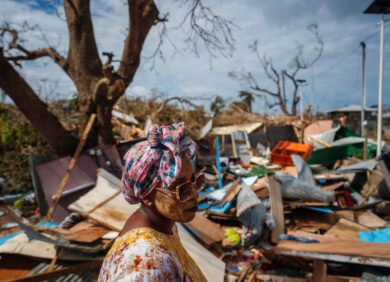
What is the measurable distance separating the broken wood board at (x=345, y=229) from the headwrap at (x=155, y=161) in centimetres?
482

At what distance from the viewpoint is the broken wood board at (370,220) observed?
510cm

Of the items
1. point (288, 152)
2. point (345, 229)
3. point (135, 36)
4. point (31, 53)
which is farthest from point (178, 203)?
point (288, 152)

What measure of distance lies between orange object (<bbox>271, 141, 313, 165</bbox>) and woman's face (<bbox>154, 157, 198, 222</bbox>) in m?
9.28

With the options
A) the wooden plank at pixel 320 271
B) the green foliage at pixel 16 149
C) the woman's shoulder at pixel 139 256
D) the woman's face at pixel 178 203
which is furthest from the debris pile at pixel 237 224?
the woman's shoulder at pixel 139 256

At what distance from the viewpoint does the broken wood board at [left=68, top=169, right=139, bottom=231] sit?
3807 mm

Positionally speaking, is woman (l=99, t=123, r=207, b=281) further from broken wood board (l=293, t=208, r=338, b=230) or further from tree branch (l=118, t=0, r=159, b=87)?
tree branch (l=118, t=0, r=159, b=87)

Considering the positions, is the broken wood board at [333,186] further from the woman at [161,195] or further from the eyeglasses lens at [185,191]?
the eyeglasses lens at [185,191]

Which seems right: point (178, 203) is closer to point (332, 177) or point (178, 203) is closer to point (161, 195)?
point (161, 195)

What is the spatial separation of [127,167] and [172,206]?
1.07 ft

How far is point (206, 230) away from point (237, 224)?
1.31m

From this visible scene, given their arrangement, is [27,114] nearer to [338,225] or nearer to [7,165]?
[7,165]

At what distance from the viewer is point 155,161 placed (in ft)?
3.95

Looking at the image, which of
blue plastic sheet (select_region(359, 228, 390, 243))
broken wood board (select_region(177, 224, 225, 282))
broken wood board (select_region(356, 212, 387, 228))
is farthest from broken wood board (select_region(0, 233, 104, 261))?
broken wood board (select_region(356, 212, 387, 228))

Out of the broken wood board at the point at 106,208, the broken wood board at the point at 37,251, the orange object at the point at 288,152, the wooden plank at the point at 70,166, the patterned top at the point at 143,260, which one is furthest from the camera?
the orange object at the point at 288,152
